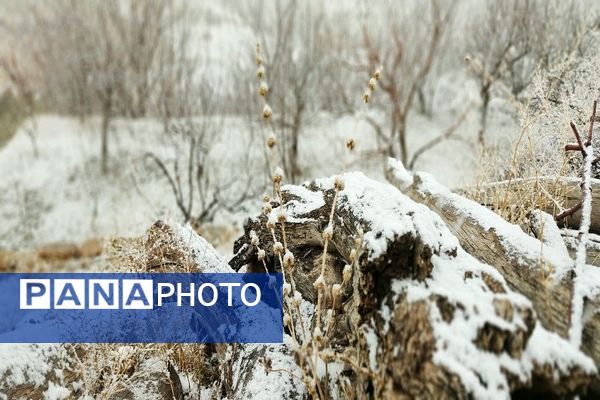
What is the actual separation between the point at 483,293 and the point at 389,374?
0.63 m

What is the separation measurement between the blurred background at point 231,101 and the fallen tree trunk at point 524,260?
7011 millimetres

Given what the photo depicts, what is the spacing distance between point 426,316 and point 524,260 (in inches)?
46.9

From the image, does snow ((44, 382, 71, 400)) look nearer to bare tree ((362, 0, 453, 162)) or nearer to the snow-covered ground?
the snow-covered ground

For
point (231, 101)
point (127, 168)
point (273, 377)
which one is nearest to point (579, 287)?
point (273, 377)

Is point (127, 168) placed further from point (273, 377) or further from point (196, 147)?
point (273, 377)

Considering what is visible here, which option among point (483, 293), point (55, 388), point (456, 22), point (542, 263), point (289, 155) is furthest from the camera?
point (456, 22)

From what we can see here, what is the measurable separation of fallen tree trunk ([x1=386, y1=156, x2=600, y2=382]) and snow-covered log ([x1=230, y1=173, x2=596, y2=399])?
31 centimetres

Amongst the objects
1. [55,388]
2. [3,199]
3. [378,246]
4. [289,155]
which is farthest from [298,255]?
[3,199]

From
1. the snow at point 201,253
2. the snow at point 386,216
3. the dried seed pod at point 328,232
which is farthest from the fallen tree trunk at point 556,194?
the snow at point 201,253

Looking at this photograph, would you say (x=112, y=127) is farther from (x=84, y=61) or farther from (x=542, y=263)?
(x=542, y=263)

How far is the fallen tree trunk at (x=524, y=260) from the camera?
8.55 ft

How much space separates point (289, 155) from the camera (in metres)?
12.0

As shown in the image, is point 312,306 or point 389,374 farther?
point 312,306

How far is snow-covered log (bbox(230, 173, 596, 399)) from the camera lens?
207cm
